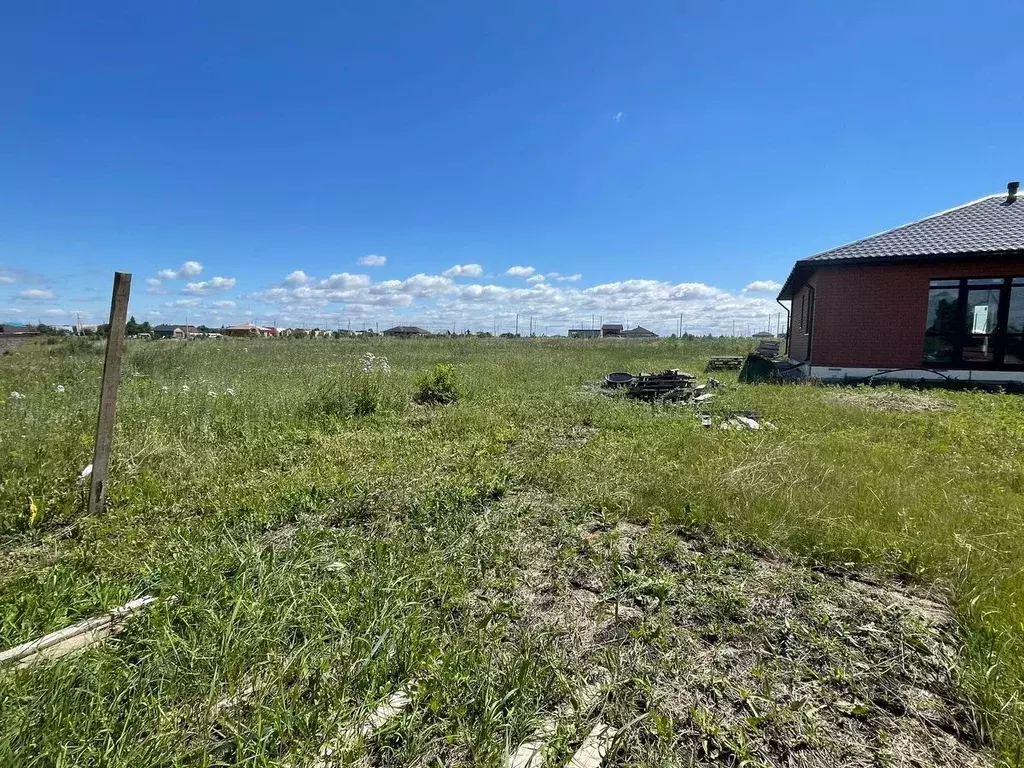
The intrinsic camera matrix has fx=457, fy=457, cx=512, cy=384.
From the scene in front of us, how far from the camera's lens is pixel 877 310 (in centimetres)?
1062

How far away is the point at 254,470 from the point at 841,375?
12.3 meters

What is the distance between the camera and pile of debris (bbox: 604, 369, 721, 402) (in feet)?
26.2

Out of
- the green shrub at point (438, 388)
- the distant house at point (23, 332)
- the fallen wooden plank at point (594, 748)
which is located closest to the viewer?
the fallen wooden plank at point (594, 748)

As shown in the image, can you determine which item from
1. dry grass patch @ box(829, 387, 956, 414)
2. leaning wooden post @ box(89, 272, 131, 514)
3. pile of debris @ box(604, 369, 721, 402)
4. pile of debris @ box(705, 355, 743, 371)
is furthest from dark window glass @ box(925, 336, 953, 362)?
leaning wooden post @ box(89, 272, 131, 514)

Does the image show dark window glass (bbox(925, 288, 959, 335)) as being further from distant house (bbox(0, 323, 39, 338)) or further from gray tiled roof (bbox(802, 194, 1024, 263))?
distant house (bbox(0, 323, 39, 338))

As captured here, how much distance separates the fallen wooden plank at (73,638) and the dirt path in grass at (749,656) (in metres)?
1.77

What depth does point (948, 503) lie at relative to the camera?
3354 millimetres

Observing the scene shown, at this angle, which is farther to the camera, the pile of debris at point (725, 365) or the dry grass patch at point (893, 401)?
the pile of debris at point (725, 365)

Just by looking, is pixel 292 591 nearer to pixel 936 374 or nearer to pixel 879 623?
pixel 879 623

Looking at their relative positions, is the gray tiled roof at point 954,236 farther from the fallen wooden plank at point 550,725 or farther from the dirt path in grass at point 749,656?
the fallen wooden plank at point 550,725

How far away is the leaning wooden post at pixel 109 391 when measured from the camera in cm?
330

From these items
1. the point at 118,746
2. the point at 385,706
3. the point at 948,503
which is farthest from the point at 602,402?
the point at 118,746

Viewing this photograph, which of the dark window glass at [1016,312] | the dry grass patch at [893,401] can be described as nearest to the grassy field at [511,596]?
the dry grass patch at [893,401]

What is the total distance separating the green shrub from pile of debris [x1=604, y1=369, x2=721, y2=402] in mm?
3272
